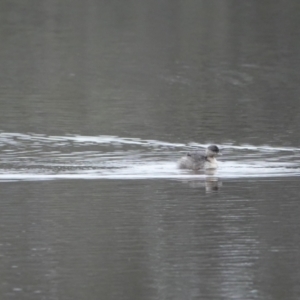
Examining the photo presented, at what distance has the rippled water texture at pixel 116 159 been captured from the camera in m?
19.2

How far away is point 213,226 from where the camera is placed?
1483 centimetres

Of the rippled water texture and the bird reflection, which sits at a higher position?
the rippled water texture

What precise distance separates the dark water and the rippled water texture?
4cm

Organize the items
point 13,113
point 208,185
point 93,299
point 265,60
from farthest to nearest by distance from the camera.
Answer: point 265,60
point 13,113
point 208,185
point 93,299

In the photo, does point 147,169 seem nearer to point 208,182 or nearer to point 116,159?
point 116,159

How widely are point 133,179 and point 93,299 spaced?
23.9 feet

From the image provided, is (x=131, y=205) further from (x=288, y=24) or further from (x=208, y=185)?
(x=288, y=24)

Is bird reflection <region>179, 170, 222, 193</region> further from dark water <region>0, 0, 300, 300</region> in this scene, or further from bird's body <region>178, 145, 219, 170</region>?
bird's body <region>178, 145, 219, 170</region>

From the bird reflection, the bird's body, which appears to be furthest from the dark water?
the bird's body

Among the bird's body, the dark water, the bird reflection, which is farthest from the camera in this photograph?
the bird's body

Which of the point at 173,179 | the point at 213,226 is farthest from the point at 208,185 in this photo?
the point at 213,226

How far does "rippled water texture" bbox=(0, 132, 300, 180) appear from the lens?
19.2 meters

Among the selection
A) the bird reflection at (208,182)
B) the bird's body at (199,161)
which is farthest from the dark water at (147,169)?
the bird's body at (199,161)

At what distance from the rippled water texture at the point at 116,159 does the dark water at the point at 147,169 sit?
1.6 inches
